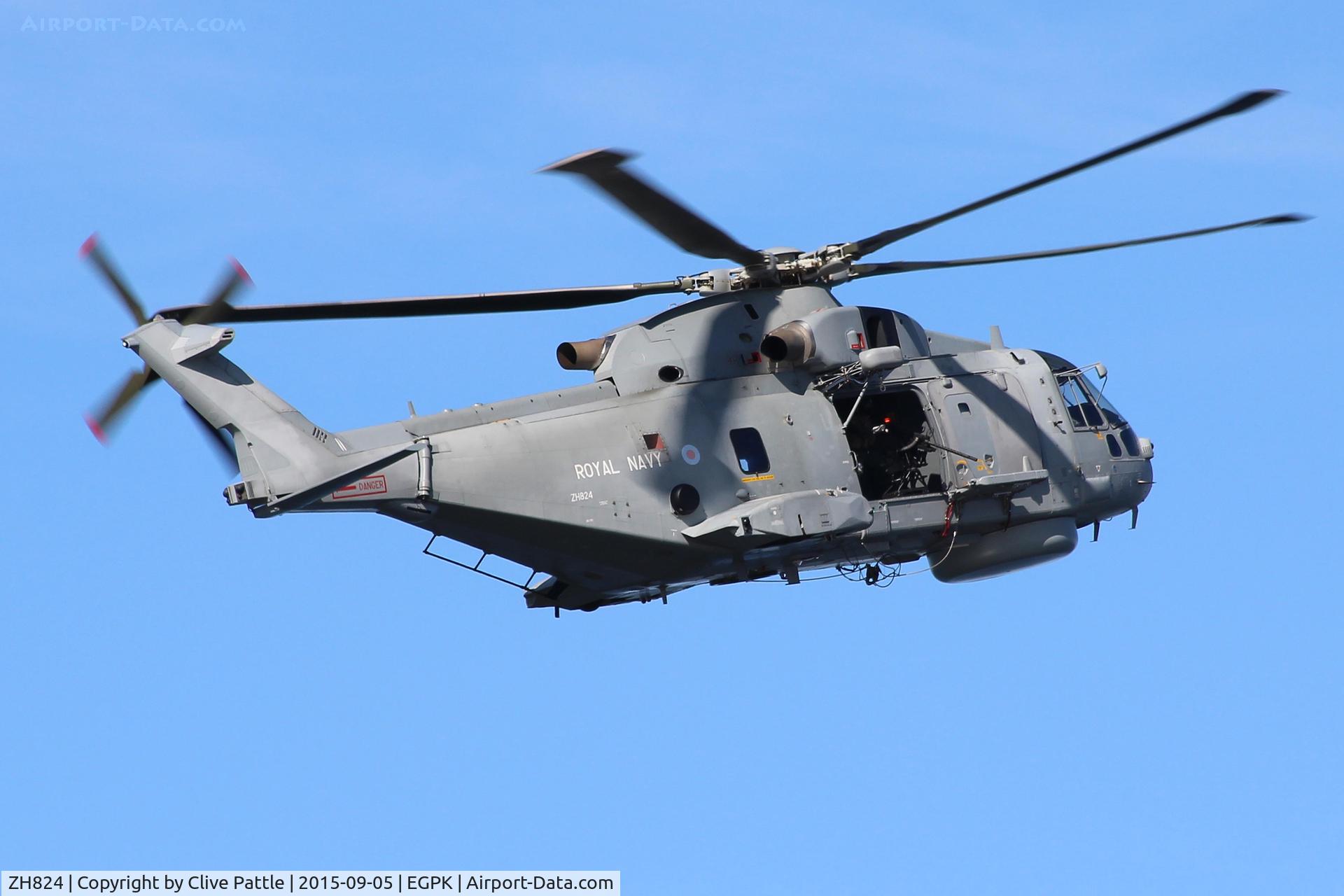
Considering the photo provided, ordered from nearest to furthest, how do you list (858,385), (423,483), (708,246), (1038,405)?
(423,483)
(708,246)
(858,385)
(1038,405)

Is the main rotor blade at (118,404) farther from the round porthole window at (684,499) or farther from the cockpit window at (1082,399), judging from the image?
the cockpit window at (1082,399)

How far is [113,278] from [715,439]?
8193mm

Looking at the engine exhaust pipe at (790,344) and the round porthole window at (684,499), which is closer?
the round porthole window at (684,499)

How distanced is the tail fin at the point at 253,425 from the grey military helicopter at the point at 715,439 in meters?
0.03

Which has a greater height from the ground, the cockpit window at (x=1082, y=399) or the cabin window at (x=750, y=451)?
the cockpit window at (x=1082, y=399)

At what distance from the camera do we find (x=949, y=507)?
26766 millimetres

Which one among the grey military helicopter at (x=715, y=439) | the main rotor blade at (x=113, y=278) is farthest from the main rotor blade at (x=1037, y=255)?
the main rotor blade at (x=113, y=278)

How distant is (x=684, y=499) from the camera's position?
24.6m

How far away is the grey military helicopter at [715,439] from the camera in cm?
2289

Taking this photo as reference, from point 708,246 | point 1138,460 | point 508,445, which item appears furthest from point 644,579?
point 1138,460

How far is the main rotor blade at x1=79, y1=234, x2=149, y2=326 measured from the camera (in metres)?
23.6

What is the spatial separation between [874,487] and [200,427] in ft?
32.8

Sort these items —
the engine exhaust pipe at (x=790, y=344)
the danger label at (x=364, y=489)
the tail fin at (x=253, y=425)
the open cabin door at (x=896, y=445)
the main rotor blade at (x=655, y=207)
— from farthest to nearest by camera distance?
the open cabin door at (x=896, y=445)
the engine exhaust pipe at (x=790, y=344)
the danger label at (x=364, y=489)
the tail fin at (x=253, y=425)
the main rotor blade at (x=655, y=207)

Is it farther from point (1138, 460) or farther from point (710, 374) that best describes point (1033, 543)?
point (710, 374)
